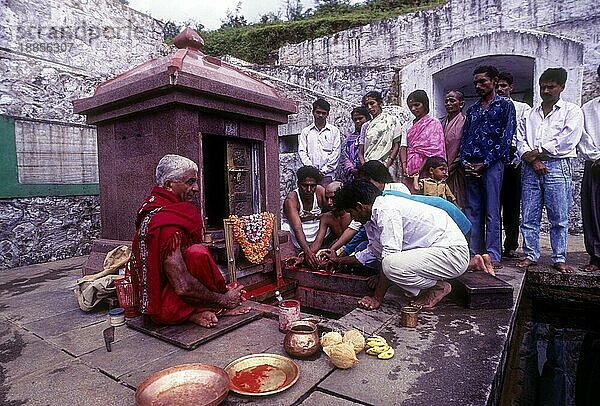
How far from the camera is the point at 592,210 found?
4012 mm

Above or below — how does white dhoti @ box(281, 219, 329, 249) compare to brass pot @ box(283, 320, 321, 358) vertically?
above

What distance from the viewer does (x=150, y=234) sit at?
8.59ft

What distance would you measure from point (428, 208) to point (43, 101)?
602 cm

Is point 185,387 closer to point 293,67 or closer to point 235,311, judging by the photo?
point 235,311

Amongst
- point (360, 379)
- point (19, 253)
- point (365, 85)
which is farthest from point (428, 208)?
point (365, 85)

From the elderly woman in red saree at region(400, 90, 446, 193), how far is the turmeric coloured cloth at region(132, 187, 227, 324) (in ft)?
10.3

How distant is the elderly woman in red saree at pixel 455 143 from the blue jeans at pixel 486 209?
27cm

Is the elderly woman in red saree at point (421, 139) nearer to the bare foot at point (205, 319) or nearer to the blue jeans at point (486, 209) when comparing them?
the blue jeans at point (486, 209)

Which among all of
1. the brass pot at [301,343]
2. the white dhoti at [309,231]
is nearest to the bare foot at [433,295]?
the brass pot at [301,343]

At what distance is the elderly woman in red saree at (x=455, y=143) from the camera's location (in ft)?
15.5

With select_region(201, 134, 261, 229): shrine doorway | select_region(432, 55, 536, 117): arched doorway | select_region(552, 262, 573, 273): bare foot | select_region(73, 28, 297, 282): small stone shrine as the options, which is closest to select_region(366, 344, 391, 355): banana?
select_region(73, 28, 297, 282): small stone shrine

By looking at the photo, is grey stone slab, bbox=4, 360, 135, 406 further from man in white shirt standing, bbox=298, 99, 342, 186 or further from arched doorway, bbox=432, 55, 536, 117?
arched doorway, bbox=432, 55, 536, 117

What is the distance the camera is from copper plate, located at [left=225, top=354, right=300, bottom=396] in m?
1.89

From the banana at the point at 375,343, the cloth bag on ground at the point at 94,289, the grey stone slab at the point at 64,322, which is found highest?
the cloth bag on ground at the point at 94,289
